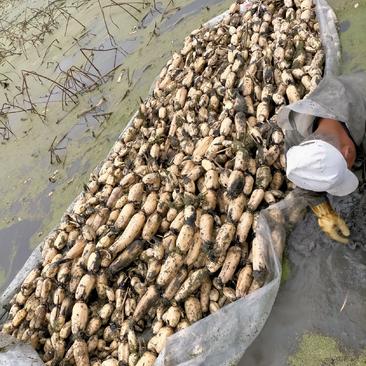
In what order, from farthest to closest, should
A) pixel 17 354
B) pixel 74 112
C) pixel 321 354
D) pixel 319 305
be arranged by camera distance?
pixel 74 112, pixel 17 354, pixel 319 305, pixel 321 354

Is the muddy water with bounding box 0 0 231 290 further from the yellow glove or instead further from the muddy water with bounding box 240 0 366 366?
the yellow glove

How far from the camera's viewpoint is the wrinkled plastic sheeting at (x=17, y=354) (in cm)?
290

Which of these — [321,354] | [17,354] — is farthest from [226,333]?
[17,354]

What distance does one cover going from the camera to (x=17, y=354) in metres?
2.94

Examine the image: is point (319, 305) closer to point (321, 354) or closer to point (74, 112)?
point (321, 354)

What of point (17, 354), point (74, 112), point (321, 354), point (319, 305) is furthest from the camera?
point (74, 112)

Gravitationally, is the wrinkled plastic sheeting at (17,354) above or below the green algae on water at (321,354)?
above

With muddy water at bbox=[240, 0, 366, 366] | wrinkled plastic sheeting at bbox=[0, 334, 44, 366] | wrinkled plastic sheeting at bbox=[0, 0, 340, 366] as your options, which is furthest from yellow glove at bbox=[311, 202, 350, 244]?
wrinkled plastic sheeting at bbox=[0, 334, 44, 366]

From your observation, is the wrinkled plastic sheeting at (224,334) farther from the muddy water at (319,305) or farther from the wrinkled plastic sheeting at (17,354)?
the wrinkled plastic sheeting at (17,354)

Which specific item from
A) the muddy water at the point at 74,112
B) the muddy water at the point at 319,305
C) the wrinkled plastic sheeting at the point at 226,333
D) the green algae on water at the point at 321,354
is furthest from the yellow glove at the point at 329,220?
the muddy water at the point at 74,112

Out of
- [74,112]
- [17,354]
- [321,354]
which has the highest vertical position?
[74,112]

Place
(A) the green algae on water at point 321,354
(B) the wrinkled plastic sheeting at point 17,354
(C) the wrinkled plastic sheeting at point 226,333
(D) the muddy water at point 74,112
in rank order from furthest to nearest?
(D) the muddy water at point 74,112 < (B) the wrinkled plastic sheeting at point 17,354 < (C) the wrinkled plastic sheeting at point 226,333 < (A) the green algae on water at point 321,354

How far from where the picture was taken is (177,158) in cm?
368

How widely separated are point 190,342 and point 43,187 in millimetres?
3148
